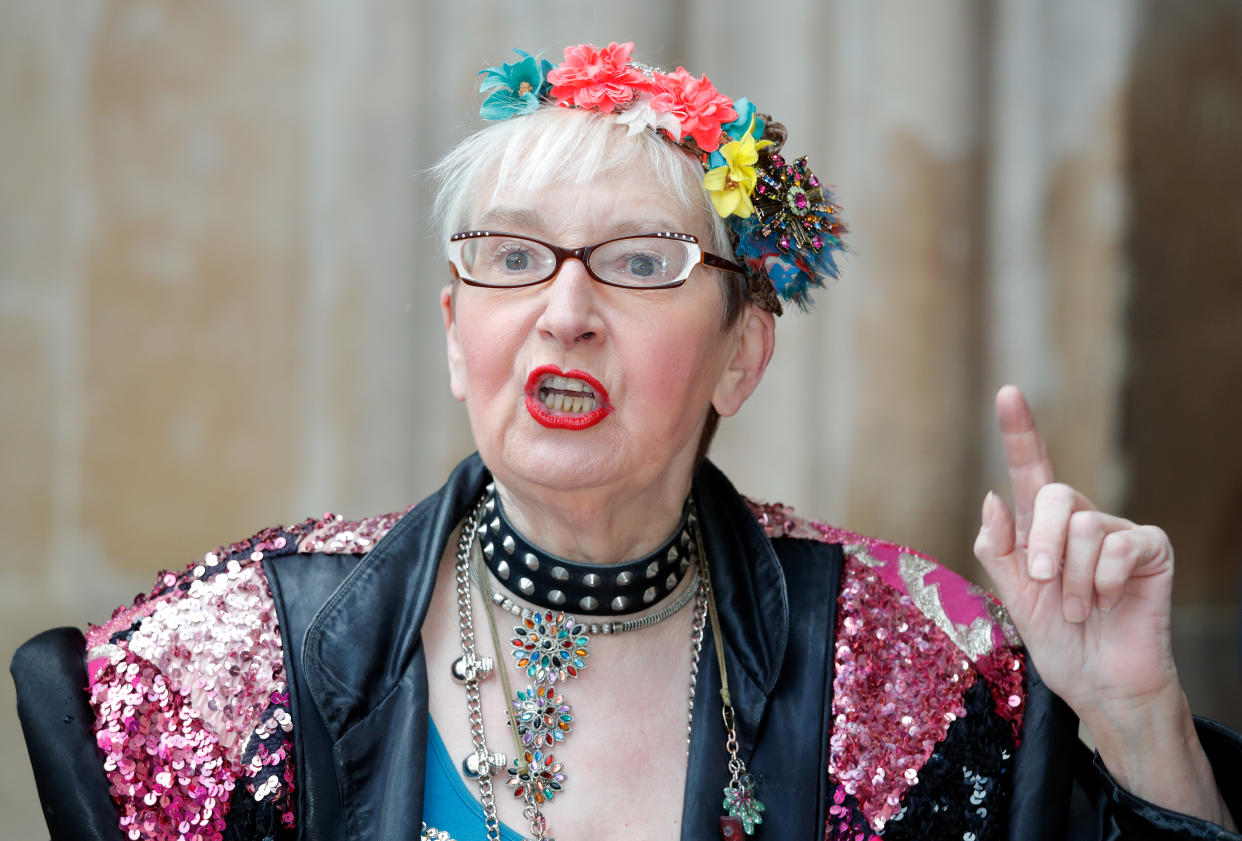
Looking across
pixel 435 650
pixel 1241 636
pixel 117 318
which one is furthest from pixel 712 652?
pixel 117 318

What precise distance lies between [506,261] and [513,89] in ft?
A: 1.01

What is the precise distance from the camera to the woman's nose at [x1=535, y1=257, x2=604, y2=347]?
1.76 metres

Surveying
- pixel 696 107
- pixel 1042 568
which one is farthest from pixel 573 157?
pixel 1042 568

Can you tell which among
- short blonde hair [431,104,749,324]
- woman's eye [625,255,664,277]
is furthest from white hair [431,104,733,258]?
woman's eye [625,255,664,277]

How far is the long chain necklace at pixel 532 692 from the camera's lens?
177 cm

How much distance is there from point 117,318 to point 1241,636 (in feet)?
8.73

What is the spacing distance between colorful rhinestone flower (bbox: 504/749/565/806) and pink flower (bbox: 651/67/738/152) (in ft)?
3.25

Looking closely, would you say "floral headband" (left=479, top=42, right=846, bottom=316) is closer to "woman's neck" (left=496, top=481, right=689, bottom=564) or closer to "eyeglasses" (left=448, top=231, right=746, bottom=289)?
"eyeglasses" (left=448, top=231, right=746, bottom=289)

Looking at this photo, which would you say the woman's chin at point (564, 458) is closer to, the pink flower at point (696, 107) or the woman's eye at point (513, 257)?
the woman's eye at point (513, 257)

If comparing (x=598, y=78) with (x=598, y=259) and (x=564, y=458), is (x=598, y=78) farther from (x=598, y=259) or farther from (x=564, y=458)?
(x=564, y=458)

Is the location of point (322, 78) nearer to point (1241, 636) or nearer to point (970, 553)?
point (970, 553)

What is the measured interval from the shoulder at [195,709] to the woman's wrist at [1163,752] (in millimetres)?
1152

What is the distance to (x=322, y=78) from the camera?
3000 millimetres

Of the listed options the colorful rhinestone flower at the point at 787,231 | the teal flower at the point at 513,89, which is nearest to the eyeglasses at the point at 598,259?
the colorful rhinestone flower at the point at 787,231
